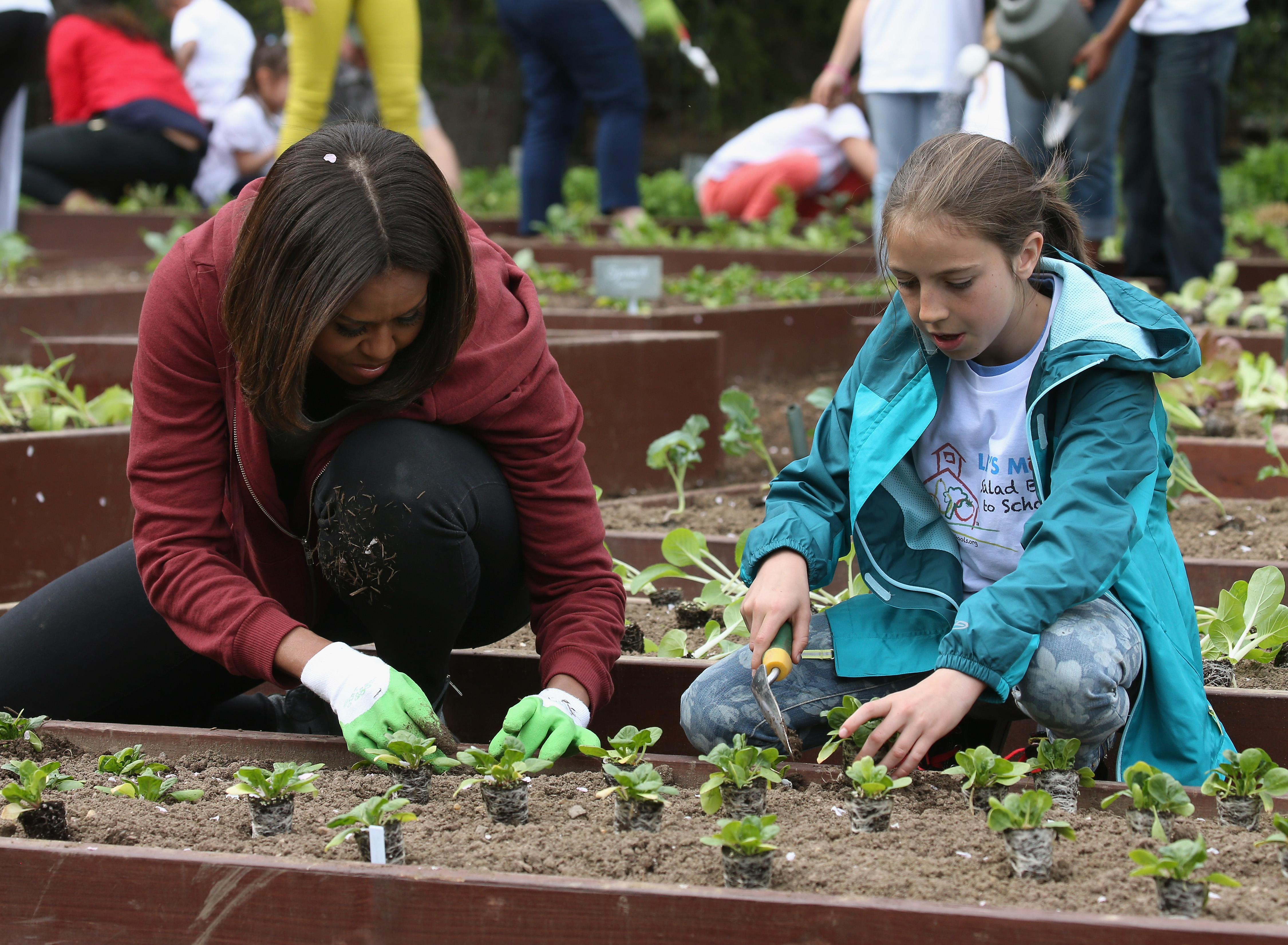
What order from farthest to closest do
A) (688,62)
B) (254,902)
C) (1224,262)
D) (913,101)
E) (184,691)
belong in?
(688,62) → (1224,262) → (913,101) → (184,691) → (254,902)

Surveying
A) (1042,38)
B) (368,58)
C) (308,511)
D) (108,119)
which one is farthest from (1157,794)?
(108,119)

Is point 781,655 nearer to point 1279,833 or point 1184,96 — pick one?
point 1279,833

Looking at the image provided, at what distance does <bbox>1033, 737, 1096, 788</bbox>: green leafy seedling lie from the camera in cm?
154

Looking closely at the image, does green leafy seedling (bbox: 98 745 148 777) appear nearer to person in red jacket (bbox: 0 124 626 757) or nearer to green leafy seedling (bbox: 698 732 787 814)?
person in red jacket (bbox: 0 124 626 757)

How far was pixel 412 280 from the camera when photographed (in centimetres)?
160

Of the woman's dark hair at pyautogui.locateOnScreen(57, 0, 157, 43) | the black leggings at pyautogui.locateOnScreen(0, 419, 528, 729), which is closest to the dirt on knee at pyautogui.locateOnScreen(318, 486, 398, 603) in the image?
the black leggings at pyautogui.locateOnScreen(0, 419, 528, 729)

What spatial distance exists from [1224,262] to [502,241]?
3.20m

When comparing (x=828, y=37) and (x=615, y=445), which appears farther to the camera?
(x=828, y=37)

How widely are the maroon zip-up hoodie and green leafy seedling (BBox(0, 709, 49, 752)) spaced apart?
0.21 meters

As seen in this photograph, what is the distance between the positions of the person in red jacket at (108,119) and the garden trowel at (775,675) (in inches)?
252

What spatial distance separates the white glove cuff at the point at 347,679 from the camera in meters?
1.64

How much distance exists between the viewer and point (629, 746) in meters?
1.55

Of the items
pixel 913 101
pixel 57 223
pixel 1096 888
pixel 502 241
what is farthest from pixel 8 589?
pixel 57 223

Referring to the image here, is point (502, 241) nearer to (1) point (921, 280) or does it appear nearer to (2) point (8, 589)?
(2) point (8, 589)
